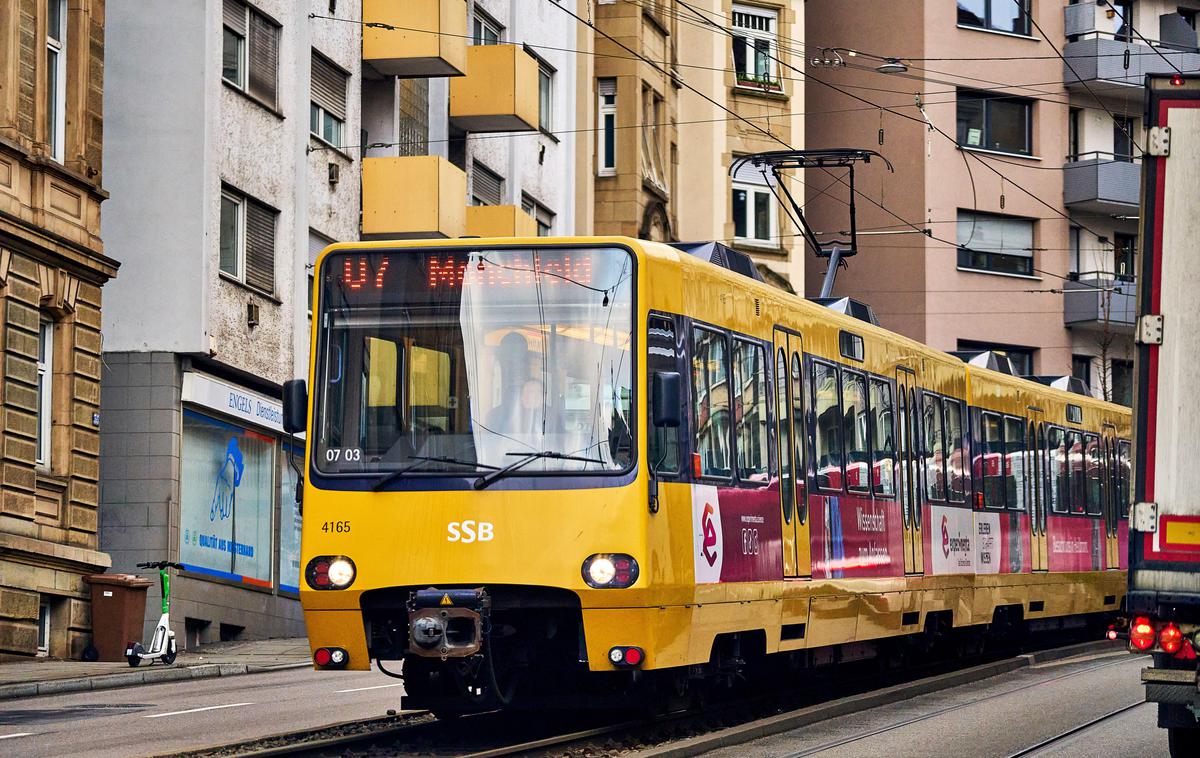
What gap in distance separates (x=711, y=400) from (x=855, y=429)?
3.95 meters

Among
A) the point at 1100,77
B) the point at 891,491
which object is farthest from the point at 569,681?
the point at 1100,77

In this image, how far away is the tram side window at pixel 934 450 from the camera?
21219 mm

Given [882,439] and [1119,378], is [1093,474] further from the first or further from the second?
[1119,378]

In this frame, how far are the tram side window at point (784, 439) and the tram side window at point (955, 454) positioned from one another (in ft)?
19.0

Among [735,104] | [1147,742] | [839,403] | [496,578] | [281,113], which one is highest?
[735,104]

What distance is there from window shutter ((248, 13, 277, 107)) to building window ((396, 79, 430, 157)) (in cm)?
484

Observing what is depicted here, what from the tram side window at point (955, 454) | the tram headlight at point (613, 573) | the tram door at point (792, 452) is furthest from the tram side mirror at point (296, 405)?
the tram side window at point (955, 454)

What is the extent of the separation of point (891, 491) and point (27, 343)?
11.4 meters

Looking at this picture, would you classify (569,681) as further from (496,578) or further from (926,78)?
(926,78)

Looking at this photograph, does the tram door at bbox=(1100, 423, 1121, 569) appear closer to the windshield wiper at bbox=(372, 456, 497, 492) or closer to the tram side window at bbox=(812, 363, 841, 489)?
the tram side window at bbox=(812, 363, 841, 489)

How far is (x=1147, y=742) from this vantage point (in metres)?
14.6

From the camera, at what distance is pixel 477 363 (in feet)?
44.8

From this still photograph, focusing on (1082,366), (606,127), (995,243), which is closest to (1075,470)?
(606,127)

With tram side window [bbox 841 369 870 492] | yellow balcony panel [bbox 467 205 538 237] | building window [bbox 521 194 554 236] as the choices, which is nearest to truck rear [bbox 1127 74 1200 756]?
tram side window [bbox 841 369 870 492]
